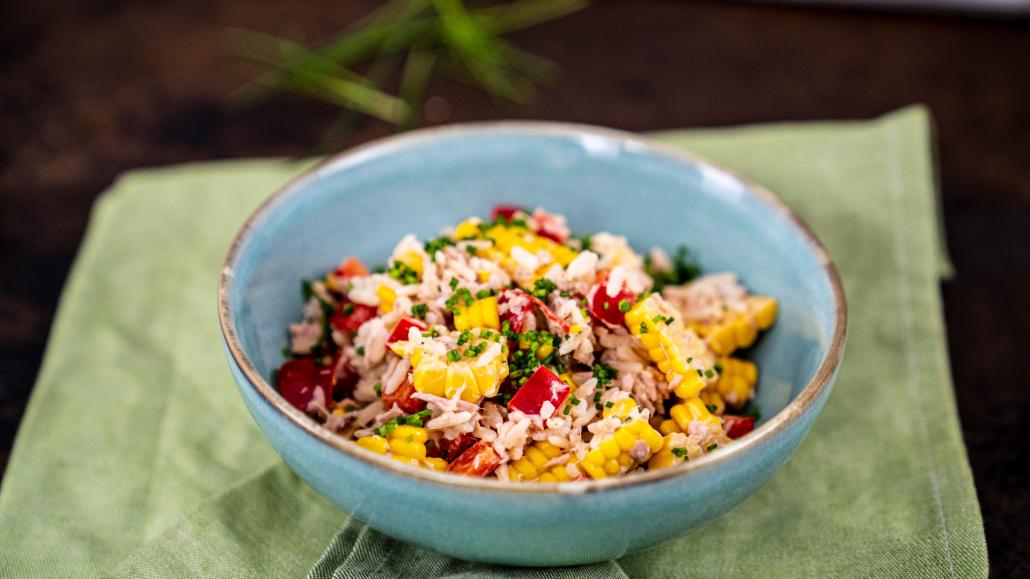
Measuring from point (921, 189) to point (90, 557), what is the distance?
10.2 feet

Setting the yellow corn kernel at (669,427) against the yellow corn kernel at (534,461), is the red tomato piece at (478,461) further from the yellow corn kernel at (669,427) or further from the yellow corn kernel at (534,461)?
the yellow corn kernel at (669,427)

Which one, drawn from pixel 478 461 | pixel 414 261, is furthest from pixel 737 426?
pixel 414 261

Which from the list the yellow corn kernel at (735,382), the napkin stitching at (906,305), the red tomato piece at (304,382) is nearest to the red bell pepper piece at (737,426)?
the yellow corn kernel at (735,382)

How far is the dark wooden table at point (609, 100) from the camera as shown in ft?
11.9

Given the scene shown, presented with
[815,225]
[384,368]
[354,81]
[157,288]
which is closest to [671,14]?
[354,81]

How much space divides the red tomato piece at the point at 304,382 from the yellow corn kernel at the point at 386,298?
0.23m

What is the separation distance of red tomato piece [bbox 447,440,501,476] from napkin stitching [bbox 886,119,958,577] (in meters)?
1.22

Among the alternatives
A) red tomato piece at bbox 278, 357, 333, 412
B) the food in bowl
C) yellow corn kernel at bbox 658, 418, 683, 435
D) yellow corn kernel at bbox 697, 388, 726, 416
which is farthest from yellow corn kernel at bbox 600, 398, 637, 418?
red tomato piece at bbox 278, 357, 333, 412

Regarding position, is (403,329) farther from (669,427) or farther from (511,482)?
(669,427)

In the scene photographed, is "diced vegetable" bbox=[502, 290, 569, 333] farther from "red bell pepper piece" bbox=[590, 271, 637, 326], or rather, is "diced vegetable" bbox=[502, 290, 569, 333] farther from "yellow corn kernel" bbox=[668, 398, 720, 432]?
"yellow corn kernel" bbox=[668, 398, 720, 432]

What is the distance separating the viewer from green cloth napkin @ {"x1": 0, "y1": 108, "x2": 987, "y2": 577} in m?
2.55

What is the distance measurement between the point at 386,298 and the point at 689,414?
850 mm

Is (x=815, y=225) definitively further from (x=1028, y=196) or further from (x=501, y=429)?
(x=501, y=429)

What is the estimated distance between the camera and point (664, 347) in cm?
241
